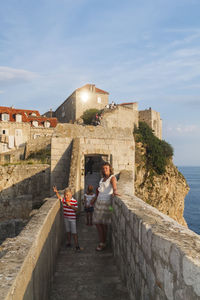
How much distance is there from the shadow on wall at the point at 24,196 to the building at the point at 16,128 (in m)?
25.1

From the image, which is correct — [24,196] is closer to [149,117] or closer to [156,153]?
[156,153]

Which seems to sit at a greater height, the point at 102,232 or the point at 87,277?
the point at 102,232

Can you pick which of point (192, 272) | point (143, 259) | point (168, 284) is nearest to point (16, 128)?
point (143, 259)

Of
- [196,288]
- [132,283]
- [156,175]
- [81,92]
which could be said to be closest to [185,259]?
[196,288]

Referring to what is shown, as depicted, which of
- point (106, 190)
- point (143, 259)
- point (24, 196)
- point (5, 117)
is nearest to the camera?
point (143, 259)

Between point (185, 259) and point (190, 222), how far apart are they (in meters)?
47.4

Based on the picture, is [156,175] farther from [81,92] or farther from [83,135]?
[81,92]

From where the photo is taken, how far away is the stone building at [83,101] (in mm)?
42875

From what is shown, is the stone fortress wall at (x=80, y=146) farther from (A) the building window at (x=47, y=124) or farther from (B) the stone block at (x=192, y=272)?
(A) the building window at (x=47, y=124)

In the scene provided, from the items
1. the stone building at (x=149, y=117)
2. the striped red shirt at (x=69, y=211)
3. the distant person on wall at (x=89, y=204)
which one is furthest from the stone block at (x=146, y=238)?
the stone building at (x=149, y=117)

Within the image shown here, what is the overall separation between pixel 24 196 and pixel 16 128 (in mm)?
27114

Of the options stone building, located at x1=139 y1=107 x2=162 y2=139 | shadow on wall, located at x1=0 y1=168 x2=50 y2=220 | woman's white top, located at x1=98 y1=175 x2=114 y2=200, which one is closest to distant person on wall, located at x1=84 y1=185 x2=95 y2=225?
woman's white top, located at x1=98 y1=175 x2=114 y2=200

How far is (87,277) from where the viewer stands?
366cm

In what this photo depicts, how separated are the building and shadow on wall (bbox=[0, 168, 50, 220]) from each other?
25.1m
